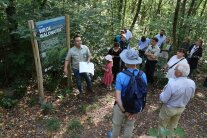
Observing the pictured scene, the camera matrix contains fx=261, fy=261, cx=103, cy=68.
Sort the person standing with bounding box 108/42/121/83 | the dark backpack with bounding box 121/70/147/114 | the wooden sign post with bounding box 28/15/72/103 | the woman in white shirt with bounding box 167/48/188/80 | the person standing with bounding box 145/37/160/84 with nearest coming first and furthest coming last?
1. the dark backpack with bounding box 121/70/147/114
2. the wooden sign post with bounding box 28/15/72/103
3. the woman in white shirt with bounding box 167/48/188/80
4. the person standing with bounding box 108/42/121/83
5. the person standing with bounding box 145/37/160/84

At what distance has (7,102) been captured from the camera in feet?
23.6

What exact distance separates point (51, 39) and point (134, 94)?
356 cm

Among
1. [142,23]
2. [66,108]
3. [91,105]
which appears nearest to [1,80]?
[66,108]

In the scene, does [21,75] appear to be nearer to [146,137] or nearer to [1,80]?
[1,80]

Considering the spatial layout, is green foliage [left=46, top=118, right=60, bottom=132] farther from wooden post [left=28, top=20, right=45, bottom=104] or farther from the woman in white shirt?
the woman in white shirt

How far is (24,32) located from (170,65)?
3.87 meters

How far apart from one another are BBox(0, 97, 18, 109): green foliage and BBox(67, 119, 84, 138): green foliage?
1.90 meters

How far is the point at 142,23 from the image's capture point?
2589cm

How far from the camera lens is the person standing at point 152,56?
8469 mm

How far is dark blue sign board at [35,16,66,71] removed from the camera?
21.9 ft

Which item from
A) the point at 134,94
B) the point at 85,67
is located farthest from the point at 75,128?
the point at 134,94

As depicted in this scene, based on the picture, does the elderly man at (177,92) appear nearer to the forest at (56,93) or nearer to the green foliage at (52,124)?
the forest at (56,93)

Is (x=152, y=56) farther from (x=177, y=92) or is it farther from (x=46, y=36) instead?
(x=177, y=92)

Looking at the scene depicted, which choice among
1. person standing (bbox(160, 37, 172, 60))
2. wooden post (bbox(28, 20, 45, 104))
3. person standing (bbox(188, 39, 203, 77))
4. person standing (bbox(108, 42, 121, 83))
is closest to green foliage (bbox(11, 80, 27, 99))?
wooden post (bbox(28, 20, 45, 104))
